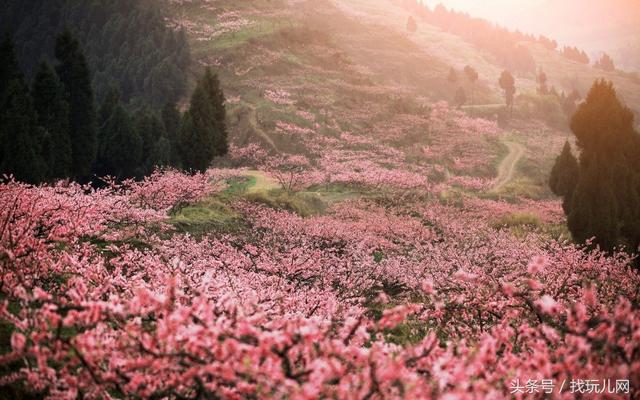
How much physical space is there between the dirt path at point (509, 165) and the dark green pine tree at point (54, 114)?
112ft

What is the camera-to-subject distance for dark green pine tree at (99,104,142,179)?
3089 cm

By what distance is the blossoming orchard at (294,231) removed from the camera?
12.9ft

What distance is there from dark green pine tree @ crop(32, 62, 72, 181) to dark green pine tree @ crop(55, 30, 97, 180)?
1.99 meters

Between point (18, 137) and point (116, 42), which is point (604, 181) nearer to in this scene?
point (18, 137)

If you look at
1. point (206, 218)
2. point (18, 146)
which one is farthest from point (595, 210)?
point (18, 146)

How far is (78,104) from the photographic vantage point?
27922mm

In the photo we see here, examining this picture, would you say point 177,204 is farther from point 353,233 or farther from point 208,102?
point 208,102

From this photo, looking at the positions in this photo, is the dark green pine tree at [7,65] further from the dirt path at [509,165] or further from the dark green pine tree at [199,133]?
the dirt path at [509,165]

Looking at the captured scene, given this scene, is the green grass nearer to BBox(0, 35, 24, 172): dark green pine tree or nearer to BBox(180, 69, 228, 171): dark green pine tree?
BBox(180, 69, 228, 171): dark green pine tree

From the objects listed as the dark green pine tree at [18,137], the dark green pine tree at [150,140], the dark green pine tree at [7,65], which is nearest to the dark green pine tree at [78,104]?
the dark green pine tree at [7,65]

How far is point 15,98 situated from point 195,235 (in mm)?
13071

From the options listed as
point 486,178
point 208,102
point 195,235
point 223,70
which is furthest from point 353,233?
point 223,70

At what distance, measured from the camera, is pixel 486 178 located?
4338 cm

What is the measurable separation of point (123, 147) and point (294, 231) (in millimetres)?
18263
